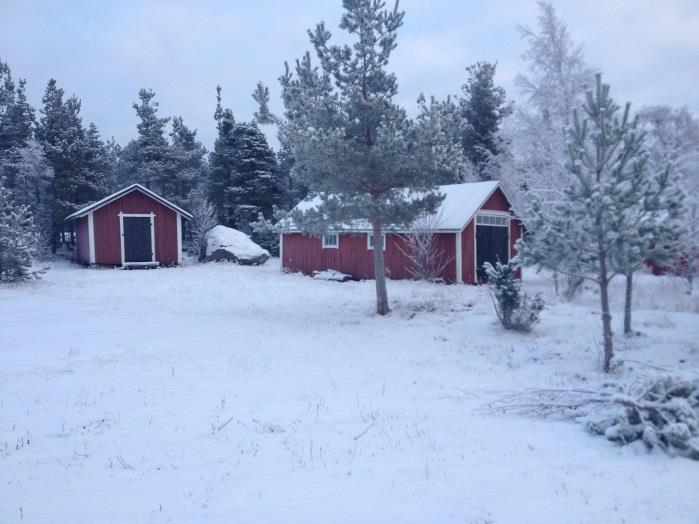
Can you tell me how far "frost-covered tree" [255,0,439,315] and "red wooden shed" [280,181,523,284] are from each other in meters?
5.72

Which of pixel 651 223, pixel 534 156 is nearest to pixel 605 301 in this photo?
pixel 651 223

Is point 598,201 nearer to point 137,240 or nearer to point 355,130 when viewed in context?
point 355,130

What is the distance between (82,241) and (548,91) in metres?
23.9

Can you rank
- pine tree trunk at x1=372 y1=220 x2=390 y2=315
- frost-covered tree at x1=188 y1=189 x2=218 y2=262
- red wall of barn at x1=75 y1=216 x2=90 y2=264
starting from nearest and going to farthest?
pine tree trunk at x1=372 y1=220 x2=390 y2=315, red wall of barn at x1=75 y1=216 x2=90 y2=264, frost-covered tree at x1=188 y1=189 x2=218 y2=262

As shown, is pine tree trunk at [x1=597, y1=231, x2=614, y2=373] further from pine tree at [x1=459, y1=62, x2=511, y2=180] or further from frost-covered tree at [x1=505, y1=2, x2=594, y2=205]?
pine tree at [x1=459, y1=62, x2=511, y2=180]

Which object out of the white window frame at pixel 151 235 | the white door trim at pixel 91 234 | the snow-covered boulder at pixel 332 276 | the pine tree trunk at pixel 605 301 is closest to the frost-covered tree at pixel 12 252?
the white door trim at pixel 91 234

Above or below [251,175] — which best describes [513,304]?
below

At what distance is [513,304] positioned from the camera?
37.3 ft

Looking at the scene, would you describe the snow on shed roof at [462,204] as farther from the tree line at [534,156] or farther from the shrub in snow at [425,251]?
the tree line at [534,156]

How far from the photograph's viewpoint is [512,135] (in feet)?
87.7

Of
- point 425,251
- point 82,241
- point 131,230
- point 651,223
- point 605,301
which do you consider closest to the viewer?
point 651,223

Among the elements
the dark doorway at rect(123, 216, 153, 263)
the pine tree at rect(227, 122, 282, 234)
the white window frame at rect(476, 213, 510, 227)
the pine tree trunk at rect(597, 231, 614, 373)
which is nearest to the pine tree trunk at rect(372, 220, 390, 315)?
the pine tree trunk at rect(597, 231, 614, 373)

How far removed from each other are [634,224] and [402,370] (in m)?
4.09

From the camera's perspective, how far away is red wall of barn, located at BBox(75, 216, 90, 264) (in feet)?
88.8
